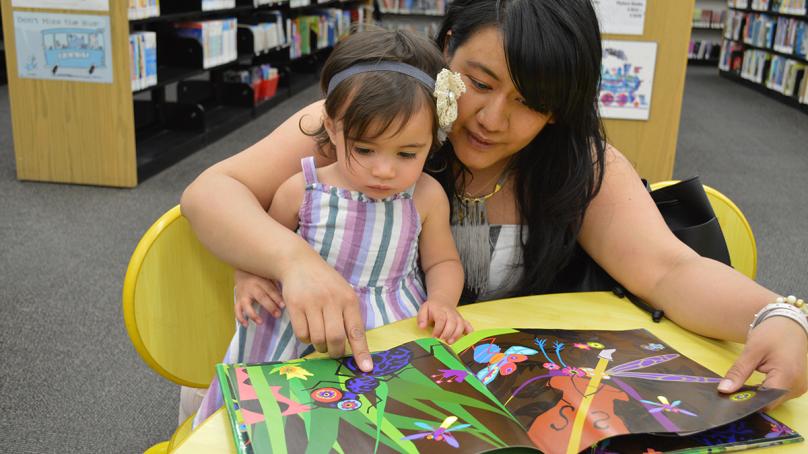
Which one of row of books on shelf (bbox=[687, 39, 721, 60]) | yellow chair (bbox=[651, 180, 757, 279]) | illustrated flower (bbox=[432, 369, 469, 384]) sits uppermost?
illustrated flower (bbox=[432, 369, 469, 384])

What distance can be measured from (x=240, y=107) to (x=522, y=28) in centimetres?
520

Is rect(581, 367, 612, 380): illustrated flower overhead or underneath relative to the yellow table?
overhead

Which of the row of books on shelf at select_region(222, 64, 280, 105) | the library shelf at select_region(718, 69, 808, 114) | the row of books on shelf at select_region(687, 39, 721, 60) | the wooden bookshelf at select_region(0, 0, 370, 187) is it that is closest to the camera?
the wooden bookshelf at select_region(0, 0, 370, 187)

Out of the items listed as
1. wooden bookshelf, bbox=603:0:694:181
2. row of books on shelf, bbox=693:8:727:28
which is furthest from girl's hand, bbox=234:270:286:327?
row of books on shelf, bbox=693:8:727:28

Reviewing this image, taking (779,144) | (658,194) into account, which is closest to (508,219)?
(658,194)

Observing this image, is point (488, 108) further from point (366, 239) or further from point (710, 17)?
point (710, 17)

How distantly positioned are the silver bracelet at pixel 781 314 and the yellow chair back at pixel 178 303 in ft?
2.72

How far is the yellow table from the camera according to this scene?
103 cm

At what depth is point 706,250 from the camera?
135 centimetres

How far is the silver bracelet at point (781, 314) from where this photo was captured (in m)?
1.01

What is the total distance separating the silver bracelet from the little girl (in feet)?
1.27

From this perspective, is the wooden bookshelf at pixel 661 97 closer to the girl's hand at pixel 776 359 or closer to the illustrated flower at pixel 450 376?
the girl's hand at pixel 776 359

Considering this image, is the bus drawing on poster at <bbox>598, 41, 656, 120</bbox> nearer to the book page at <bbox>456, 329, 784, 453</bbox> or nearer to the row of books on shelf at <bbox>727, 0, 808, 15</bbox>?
the book page at <bbox>456, 329, 784, 453</bbox>

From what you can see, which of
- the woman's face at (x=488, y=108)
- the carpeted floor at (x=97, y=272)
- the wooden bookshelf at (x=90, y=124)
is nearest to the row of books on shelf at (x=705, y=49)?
the carpeted floor at (x=97, y=272)
